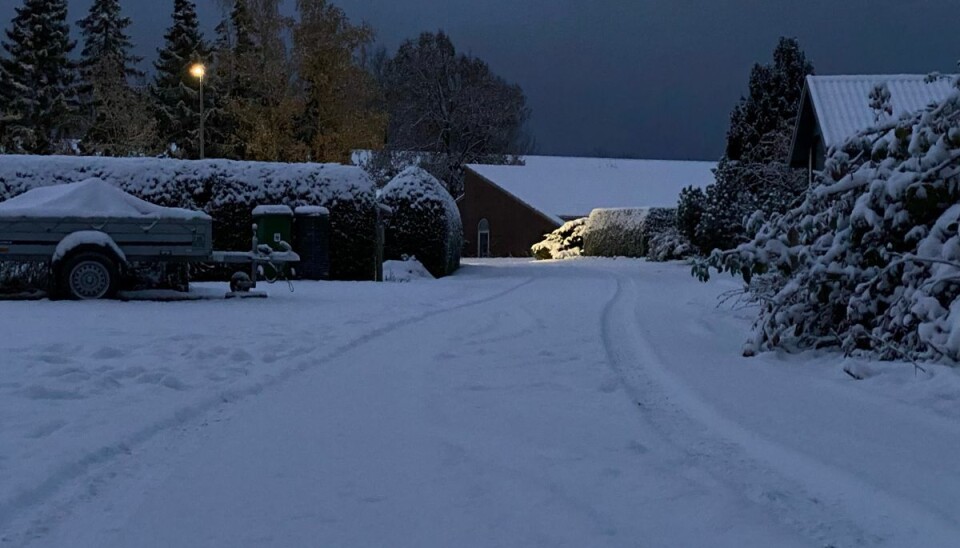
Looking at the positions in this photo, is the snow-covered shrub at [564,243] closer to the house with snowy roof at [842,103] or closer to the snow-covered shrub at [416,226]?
the house with snowy roof at [842,103]

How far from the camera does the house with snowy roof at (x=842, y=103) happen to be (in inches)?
883

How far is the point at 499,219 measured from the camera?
56.7 m

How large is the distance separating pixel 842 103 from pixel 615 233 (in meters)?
22.6

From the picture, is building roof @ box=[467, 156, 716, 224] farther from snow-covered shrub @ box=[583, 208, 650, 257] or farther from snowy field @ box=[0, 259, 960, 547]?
snowy field @ box=[0, 259, 960, 547]

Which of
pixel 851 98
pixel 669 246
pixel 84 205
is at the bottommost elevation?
pixel 669 246

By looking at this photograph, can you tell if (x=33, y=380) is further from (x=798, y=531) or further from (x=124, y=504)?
(x=798, y=531)

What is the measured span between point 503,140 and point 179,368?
54328 mm

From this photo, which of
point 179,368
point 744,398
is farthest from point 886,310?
point 179,368

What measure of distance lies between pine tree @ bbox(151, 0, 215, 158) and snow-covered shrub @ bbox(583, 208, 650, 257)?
866 inches

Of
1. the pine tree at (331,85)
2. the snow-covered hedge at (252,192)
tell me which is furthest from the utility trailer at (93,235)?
the pine tree at (331,85)

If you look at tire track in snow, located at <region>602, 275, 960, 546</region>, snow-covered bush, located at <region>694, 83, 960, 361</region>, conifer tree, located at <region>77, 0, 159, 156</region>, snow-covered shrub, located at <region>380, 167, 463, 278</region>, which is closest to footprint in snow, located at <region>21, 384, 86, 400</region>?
tire track in snow, located at <region>602, 275, 960, 546</region>

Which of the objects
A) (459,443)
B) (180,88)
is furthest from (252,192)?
(180,88)

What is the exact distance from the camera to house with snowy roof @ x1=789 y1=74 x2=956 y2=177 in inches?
883

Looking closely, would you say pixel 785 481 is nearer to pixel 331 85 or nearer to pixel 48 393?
pixel 48 393
